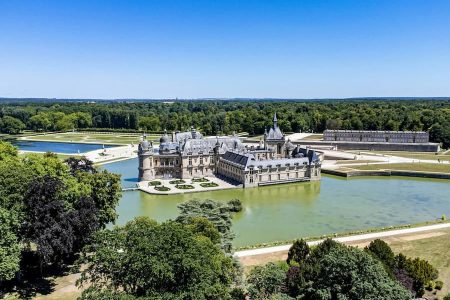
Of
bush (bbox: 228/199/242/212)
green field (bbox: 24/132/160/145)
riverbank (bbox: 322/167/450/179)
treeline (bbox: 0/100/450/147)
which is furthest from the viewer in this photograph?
treeline (bbox: 0/100/450/147)

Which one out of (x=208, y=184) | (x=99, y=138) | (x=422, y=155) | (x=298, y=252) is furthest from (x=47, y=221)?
(x=99, y=138)

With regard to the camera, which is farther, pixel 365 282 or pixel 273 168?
pixel 273 168

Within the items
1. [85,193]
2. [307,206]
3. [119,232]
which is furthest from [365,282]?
[307,206]

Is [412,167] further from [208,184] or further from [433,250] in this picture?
[433,250]

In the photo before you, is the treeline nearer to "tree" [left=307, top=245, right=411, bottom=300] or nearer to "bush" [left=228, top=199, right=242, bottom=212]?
"bush" [left=228, top=199, right=242, bottom=212]

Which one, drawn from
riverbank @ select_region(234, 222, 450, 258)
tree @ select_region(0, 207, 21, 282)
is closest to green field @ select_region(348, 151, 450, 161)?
riverbank @ select_region(234, 222, 450, 258)

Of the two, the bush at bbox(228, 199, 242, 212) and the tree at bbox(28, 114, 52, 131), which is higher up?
the tree at bbox(28, 114, 52, 131)

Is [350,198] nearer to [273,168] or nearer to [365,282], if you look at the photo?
[273,168]
